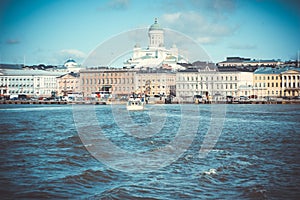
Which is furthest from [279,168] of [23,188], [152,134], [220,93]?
[220,93]

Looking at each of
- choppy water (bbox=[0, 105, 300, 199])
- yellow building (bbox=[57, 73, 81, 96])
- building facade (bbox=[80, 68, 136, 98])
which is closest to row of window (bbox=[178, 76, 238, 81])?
building facade (bbox=[80, 68, 136, 98])

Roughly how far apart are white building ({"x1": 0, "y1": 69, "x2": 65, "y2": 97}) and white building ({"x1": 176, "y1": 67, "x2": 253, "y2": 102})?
25.2 meters

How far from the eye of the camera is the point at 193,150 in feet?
47.5

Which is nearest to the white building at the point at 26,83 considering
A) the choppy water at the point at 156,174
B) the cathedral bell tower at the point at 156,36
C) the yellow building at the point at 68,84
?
the yellow building at the point at 68,84

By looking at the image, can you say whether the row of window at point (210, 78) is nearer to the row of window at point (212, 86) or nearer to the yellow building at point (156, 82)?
the row of window at point (212, 86)

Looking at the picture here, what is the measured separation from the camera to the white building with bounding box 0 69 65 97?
79.3 metres

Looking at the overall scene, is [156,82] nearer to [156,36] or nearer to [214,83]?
[214,83]

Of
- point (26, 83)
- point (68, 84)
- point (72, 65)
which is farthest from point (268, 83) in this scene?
point (72, 65)

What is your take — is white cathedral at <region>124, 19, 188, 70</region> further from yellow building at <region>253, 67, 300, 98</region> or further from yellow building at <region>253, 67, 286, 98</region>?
yellow building at <region>253, 67, 300, 98</region>

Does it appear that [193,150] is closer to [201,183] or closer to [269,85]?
[201,183]

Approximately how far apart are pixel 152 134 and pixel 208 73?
47.5 meters

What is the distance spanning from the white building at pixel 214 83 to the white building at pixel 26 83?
25152mm

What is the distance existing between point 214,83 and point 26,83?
32688 mm

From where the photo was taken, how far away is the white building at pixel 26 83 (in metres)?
79.3
